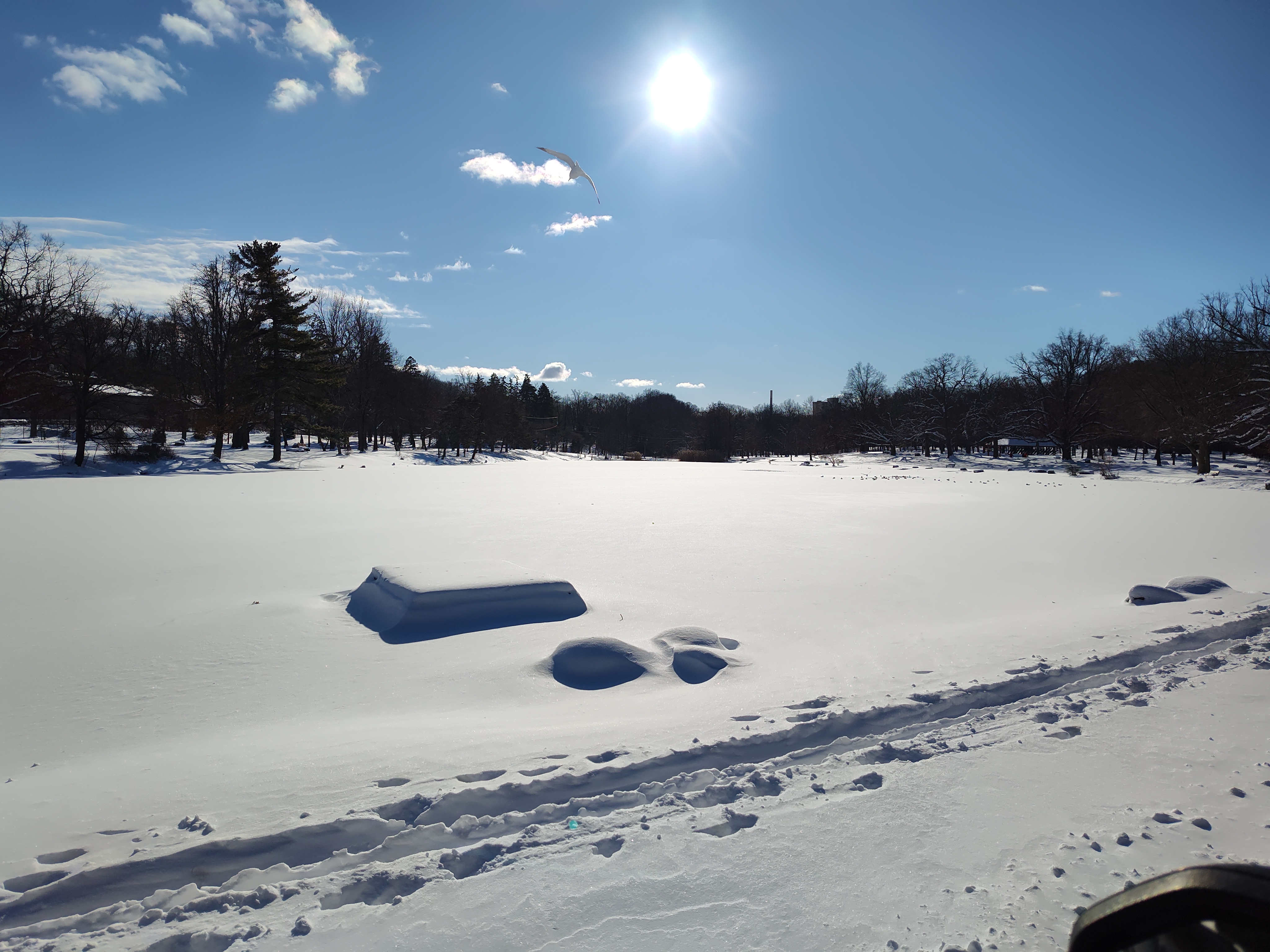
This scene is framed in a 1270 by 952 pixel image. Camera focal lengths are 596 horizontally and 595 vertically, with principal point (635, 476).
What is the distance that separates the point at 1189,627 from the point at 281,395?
115 ft

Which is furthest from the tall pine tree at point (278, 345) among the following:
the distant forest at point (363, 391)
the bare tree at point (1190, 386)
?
the bare tree at point (1190, 386)

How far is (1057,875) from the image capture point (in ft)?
8.07

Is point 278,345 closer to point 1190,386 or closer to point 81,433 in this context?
point 81,433

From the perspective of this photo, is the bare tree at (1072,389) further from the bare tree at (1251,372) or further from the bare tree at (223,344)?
the bare tree at (223,344)

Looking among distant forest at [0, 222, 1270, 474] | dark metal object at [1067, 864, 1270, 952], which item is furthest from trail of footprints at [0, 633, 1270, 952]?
distant forest at [0, 222, 1270, 474]

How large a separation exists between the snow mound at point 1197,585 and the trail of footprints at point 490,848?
4.68 meters

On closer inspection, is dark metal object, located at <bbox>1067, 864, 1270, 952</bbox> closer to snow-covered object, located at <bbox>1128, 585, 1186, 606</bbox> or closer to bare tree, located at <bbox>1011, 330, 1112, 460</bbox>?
snow-covered object, located at <bbox>1128, 585, 1186, 606</bbox>

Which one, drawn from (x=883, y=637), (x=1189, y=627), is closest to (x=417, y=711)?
(x=883, y=637)

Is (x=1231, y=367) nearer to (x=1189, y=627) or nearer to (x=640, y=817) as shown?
(x=1189, y=627)

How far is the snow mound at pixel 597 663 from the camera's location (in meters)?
A: 4.59

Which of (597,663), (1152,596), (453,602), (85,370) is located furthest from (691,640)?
(85,370)

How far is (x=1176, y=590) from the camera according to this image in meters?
6.77

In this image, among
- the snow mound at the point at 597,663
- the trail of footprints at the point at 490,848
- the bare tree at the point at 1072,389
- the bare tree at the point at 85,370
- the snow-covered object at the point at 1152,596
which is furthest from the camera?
the bare tree at the point at 1072,389

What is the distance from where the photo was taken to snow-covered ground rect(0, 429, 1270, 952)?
2.30 metres
